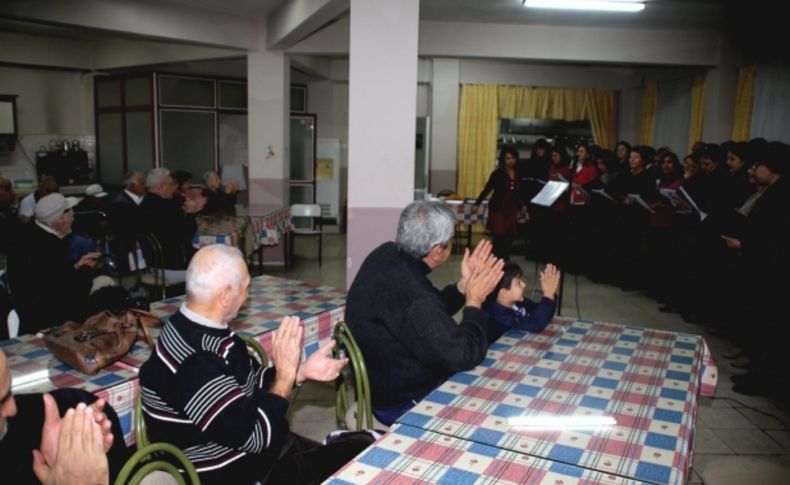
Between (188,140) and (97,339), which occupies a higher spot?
(188,140)

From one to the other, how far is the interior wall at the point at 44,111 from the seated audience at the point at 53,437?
902 centimetres

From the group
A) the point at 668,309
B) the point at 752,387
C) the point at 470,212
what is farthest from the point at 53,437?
the point at 470,212

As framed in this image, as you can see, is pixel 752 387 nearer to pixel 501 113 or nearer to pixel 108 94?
pixel 501 113

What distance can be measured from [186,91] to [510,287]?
26.6 feet

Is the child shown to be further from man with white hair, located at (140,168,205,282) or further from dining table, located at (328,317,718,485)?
man with white hair, located at (140,168,205,282)

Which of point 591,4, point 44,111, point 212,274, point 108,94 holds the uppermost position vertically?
point 591,4

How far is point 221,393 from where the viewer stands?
155 cm

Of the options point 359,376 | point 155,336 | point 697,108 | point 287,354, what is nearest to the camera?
point 287,354

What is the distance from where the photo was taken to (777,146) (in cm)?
416

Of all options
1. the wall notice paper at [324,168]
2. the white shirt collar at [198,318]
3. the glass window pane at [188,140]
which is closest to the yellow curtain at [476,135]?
the wall notice paper at [324,168]

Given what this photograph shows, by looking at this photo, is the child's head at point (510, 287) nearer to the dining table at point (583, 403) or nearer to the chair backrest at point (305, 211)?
the dining table at point (583, 403)

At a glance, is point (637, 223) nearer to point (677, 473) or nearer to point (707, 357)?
point (707, 357)

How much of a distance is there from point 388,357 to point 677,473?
983mm

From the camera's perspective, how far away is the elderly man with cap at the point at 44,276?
10.1ft
